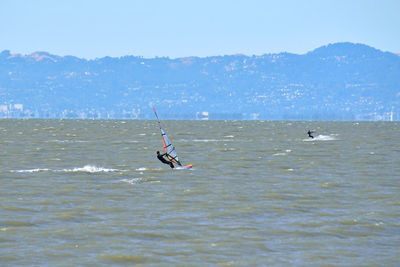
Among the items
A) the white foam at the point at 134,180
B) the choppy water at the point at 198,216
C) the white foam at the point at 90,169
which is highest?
the white foam at the point at 90,169

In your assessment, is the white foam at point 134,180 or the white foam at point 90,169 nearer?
the white foam at point 134,180

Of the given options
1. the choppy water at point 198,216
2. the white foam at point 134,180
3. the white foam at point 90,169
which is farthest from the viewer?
the white foam at point 90,169

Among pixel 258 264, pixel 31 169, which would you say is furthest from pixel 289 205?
pixel 31 169

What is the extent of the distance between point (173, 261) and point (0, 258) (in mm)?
Result: 5207

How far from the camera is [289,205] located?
101 ft

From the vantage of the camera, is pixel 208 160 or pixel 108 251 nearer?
pixel 108 251

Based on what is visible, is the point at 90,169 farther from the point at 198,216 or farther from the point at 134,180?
the point at 198,216

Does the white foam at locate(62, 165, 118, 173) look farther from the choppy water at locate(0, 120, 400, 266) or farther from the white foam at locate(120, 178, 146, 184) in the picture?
the white foam at locate(120, 178, 146, 184)

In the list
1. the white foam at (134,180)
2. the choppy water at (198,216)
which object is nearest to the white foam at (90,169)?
the choppy water at (198,216)

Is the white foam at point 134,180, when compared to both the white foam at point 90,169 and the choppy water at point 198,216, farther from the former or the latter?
the white foam at point 90,169

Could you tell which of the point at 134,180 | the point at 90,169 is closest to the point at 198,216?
the point at 134,180

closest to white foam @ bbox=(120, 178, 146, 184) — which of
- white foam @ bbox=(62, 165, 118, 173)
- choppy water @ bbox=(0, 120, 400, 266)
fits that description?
choppy water @ bbox=(0, 120, 400, 266)

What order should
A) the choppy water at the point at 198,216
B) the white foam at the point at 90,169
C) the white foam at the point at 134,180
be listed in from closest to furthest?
the choppy water at the point at 198,216 < the white foam at the point at 134,180 < the white foam at the point at 90,169

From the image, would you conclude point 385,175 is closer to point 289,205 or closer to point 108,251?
point 289,205
